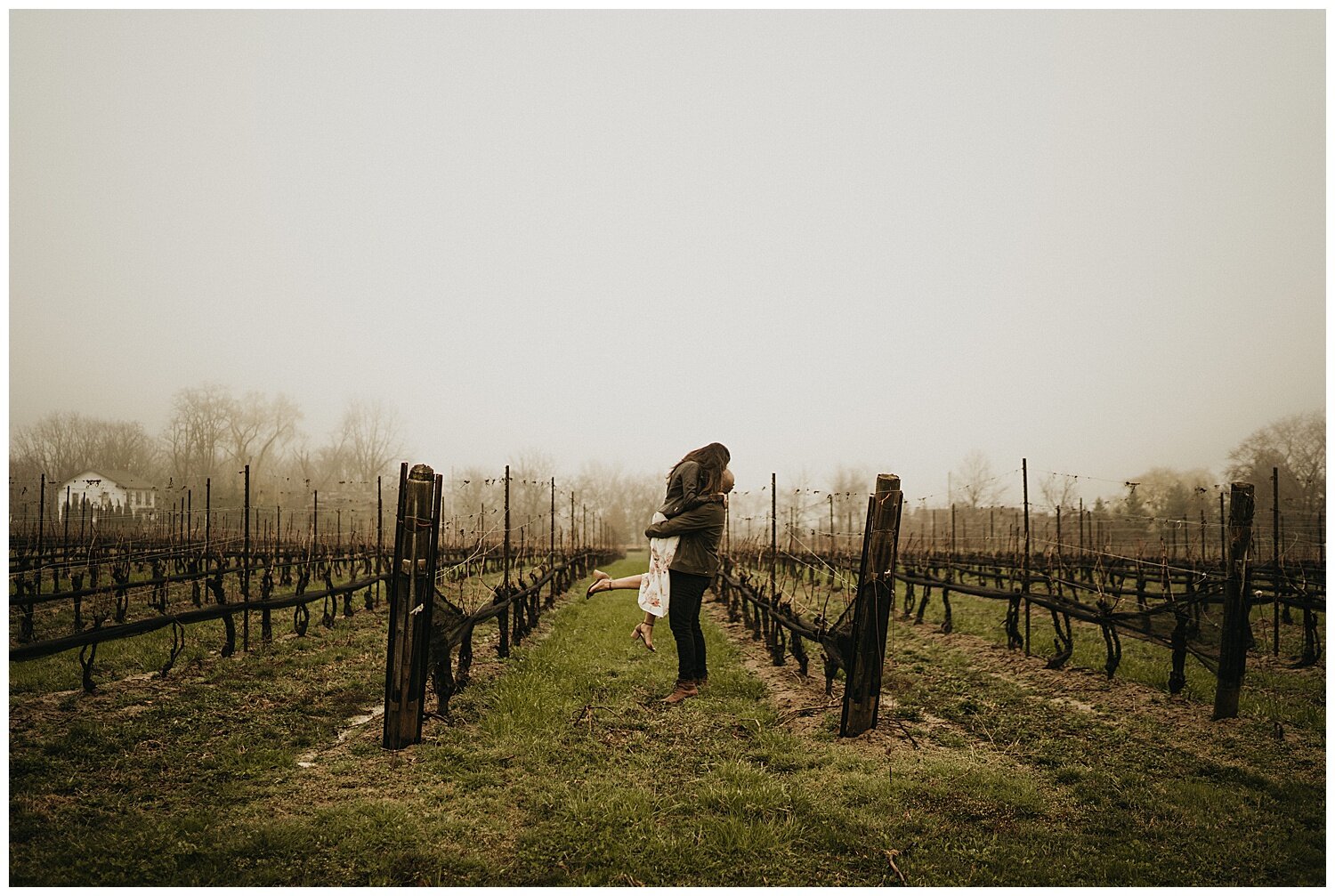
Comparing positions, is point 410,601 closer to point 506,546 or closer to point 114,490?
point 506,546

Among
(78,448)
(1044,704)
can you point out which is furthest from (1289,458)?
(78,448)

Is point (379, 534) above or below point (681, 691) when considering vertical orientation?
above

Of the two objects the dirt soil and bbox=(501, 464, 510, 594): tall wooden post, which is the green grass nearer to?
the dirt soil

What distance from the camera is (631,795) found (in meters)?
3.19

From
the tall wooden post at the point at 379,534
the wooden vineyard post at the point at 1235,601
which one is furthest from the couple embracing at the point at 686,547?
the tall wooden post at the point at 379,534

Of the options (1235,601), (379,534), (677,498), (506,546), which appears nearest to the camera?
(1235,601)

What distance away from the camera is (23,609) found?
8109 mm

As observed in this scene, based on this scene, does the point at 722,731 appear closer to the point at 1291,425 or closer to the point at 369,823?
the point at 369,823

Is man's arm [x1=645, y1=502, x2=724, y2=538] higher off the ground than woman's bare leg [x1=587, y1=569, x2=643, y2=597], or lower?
higher

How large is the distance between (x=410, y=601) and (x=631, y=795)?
1.42m

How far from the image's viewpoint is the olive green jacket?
4688mm

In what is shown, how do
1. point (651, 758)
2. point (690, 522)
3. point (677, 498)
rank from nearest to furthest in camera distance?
1. point (651, 758)
2. point (690, 522)
3. point (677, 498)

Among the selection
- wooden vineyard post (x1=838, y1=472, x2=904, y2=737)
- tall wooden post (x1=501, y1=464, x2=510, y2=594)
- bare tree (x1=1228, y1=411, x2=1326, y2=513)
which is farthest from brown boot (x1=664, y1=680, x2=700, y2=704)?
bare tree (x1=1228, y1=411, x2=1326, y2=513)

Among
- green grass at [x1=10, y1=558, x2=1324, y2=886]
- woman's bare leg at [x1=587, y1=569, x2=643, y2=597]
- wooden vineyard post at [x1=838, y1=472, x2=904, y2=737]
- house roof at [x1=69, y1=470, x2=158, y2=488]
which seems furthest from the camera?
house roof at [x1=69, y1=470, x2=158, y2=488]
